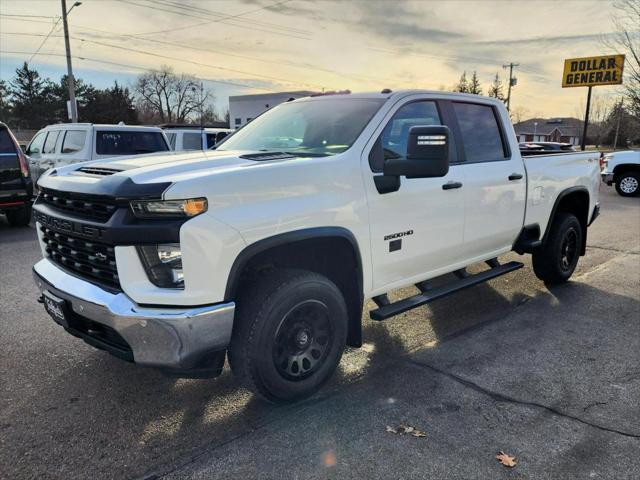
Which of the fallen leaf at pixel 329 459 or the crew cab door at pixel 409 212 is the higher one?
the crew cab door at pixel 409 212

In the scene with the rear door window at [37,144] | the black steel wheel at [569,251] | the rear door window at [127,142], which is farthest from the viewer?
the rear door window at [37,144]

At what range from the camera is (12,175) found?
A: 8.62 m

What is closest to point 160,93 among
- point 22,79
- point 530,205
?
point 22,79

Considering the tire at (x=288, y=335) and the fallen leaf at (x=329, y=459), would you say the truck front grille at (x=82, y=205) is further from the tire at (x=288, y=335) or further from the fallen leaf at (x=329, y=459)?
the fallen leaf at (x=329, y=459)

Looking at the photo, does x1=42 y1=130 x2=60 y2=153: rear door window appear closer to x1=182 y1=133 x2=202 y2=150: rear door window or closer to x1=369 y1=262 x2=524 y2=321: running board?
x1=182 y1=133 x2=202 y2=150: rear door window

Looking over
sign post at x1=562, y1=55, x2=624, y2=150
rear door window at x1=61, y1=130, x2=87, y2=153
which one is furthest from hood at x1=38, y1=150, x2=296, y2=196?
sign post at x1=562, y1=55, x2=624, y2=150

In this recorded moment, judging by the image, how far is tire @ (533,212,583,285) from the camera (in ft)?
18.2

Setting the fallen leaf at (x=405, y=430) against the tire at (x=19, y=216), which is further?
the tire at (x=19, y=216)

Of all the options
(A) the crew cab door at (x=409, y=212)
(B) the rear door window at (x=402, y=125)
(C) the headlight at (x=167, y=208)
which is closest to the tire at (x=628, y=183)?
(A) the crew cab door at (x=409, y=212)

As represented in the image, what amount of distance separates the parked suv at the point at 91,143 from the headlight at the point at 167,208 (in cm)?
793

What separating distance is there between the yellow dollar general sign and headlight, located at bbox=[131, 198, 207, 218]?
3606cm

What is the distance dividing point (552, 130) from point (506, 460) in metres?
120

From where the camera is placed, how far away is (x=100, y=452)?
2727 millimetres

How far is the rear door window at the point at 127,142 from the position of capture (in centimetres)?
991
